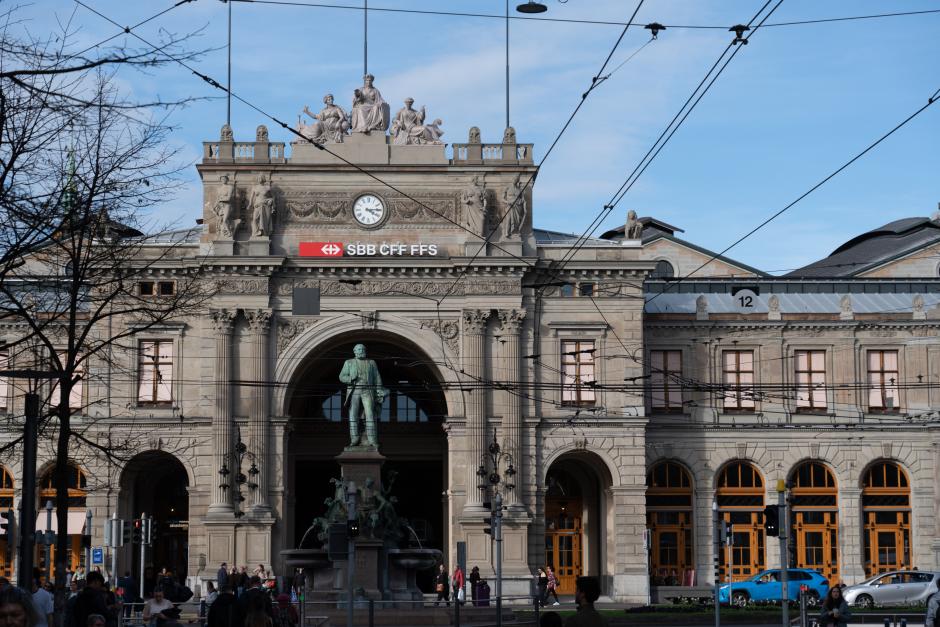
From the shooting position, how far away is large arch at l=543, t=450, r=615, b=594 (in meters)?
72.4

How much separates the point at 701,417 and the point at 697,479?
280 cm

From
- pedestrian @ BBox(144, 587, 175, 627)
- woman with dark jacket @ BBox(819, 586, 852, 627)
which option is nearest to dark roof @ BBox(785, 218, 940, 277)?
woman with dark jacket @ BBox(819, 586, 852, 627)

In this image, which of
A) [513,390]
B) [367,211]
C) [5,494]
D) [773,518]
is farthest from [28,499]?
[5,494]

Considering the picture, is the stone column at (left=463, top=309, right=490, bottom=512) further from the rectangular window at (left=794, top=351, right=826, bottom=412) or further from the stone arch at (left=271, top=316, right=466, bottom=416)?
the rectangular window at (left=794, top=351, right=826, bottom=412)

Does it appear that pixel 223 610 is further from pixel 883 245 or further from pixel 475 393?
pixel 883 245

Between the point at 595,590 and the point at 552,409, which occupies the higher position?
the point at 552,409

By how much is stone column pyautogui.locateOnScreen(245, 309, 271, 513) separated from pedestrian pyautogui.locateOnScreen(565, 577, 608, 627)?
48.4 m

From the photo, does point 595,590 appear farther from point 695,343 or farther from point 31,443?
point 695,343

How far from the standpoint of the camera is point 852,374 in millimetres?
72938

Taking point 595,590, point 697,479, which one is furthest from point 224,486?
point 595,590

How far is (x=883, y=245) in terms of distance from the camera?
324ft

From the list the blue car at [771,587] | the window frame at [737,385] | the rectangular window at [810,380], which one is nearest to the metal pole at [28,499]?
the blue car at [771,587]

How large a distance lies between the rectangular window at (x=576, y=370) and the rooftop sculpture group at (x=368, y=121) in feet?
34.3

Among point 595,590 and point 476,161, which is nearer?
point 595,590
